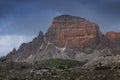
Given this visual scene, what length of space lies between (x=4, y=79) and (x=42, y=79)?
24.5ft

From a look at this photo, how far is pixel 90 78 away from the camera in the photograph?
196 ft

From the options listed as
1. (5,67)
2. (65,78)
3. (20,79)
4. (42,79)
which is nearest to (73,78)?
(65,78)

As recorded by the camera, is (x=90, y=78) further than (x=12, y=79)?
No

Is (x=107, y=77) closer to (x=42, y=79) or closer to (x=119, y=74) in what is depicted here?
(x=119, y=74)

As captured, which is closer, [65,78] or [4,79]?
[65,78]

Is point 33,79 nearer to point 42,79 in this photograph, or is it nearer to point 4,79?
point 42,79

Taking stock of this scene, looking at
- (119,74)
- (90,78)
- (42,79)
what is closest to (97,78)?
(90,78)

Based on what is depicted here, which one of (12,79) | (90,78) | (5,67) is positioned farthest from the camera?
(5,67)

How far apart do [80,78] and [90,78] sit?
1624 mm

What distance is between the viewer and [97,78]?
196 feet

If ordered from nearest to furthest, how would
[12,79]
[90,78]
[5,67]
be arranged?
[90,78] < [12,79] < [5,67]

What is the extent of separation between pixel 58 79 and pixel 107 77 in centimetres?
774

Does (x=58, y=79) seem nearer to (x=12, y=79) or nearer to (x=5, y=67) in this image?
(x=12, y=79)

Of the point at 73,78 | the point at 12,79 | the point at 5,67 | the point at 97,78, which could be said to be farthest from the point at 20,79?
the point at 5,67
